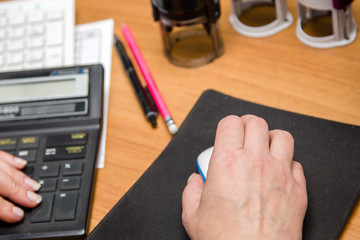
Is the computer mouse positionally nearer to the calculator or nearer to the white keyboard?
the calculator

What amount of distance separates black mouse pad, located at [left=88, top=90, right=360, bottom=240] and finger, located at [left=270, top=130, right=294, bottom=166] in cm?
5

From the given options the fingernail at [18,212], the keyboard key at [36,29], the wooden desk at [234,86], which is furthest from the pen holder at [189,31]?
the fingernail at [18,212]

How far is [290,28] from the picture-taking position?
2.56 ft

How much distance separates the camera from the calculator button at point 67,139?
68 centimetres

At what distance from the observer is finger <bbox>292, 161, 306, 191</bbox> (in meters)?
0.52

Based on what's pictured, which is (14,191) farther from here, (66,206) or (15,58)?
(15,58)

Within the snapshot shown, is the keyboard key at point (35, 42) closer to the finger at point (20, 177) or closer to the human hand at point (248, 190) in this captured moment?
the finger at point (20, 177)

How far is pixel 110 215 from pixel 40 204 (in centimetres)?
10

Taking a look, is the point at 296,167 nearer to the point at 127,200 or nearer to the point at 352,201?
the point at 352,201

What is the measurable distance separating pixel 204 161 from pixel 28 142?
30 cm

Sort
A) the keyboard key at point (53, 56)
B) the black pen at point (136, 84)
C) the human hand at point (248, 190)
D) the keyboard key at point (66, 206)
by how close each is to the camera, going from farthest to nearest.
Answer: the keyboard key at point (53, 56)
the black pen at point (136, 84)
the keyboard key at point (66, 206)
the human hand at point (248, 190)

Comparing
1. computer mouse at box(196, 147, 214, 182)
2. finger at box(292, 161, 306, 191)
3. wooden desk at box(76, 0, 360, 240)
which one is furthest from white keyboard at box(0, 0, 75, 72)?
finger at box(292, 161, 306, 191)

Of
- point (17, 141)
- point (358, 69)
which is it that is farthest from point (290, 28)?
point (17, 141)

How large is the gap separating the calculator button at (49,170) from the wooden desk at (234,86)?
0.06 metres
